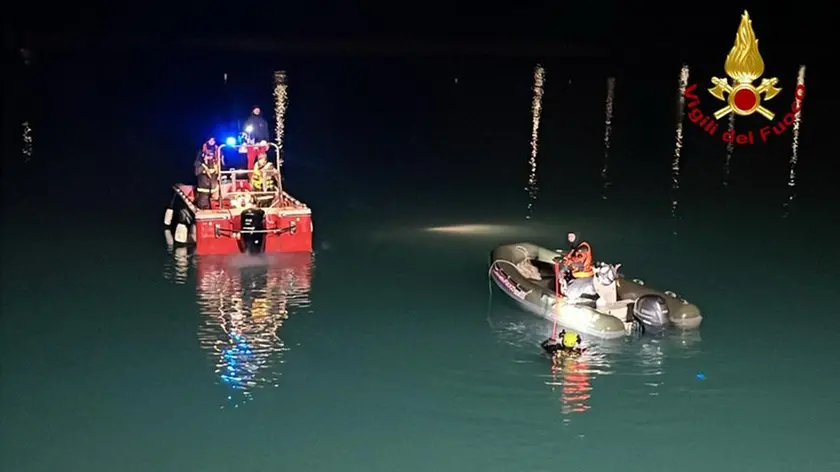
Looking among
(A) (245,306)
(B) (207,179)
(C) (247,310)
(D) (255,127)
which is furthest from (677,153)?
(C) (247,310)

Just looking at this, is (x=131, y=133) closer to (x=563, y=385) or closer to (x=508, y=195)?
(x=508, y=195)

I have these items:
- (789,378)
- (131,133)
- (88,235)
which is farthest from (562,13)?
(789,378)

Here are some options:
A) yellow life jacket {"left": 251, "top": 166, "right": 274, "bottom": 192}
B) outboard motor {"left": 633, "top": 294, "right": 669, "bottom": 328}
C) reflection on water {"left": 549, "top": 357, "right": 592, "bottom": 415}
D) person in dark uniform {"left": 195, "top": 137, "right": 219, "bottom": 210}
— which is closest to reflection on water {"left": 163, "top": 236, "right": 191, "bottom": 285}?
person in dark uniform {"left": 195, "top": 137, "right": 219, "bottom": 210}

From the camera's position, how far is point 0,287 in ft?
50.0

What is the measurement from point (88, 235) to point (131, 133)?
13.3 meters

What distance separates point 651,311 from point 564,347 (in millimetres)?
1326

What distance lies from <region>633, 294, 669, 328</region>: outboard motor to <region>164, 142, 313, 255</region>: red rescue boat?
5.49 meters

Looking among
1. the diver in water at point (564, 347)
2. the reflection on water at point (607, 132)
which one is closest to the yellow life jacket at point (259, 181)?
the diver in water at point (564, 347)

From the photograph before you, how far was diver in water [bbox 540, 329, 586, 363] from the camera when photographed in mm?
12484

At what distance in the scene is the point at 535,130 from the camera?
1287 inches

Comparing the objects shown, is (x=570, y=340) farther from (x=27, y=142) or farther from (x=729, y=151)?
(x=27, y=142)

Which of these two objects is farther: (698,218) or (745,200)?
(745,200)

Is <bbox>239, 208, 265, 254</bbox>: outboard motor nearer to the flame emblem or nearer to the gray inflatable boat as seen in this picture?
the gray inflatable boat

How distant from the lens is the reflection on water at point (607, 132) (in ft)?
80.0
